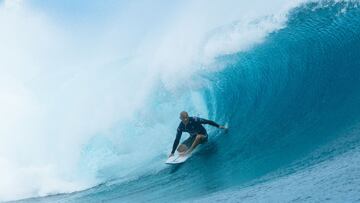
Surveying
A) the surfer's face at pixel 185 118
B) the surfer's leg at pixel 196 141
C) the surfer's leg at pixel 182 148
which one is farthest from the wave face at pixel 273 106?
the surfer's face at pixel 185 118

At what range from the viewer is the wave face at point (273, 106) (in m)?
8.85

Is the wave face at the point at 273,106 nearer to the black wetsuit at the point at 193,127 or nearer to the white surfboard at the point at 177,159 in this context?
the white surfboard at the point at 177,159

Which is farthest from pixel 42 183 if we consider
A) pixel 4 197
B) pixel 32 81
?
pixel 32 81

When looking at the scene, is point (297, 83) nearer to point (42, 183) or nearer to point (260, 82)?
point (260, 82)

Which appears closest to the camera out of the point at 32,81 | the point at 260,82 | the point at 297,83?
the point at 297,83

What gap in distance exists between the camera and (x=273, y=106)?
1132 centimetres

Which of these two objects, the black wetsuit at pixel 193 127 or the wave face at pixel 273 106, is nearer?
the wave face at pixel 273 106

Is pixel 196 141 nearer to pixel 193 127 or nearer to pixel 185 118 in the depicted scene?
pixel 193 127

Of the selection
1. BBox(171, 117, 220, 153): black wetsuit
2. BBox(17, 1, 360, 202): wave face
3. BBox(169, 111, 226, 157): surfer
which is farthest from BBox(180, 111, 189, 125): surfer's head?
BBox(17, 1, 360, 202): wave face

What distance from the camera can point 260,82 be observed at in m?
13.1

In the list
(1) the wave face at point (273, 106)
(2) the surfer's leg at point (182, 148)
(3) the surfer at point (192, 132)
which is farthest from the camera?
(2) the surfer's leg at point (182, 148)

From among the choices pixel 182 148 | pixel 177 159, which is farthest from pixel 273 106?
pixel 177 159

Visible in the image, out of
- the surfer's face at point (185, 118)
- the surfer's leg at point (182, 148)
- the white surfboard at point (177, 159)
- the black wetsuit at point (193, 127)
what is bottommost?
the white surfboard at point (177, 159)

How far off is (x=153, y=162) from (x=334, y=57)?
4703mm
